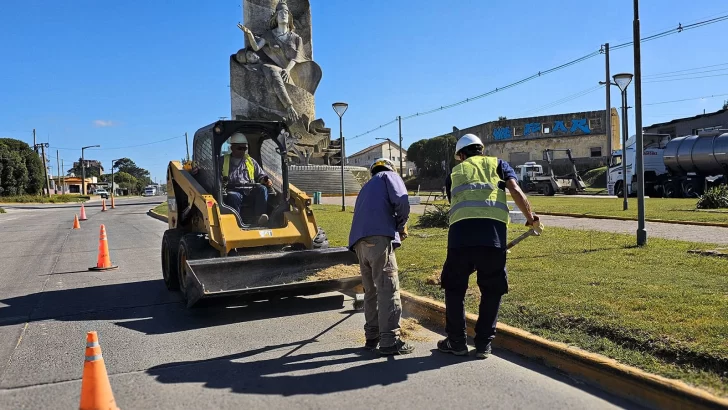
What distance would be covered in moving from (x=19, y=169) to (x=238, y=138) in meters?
64.0

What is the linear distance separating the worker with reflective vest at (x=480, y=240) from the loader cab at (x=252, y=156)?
11.8 ft

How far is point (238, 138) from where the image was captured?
27.5 feet

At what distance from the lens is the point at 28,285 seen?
9.60 meters

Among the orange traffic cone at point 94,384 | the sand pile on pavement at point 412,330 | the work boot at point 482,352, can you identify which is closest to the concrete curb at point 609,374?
the work boot at point 482,352

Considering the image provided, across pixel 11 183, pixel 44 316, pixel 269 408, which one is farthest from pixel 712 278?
pixel 11 183

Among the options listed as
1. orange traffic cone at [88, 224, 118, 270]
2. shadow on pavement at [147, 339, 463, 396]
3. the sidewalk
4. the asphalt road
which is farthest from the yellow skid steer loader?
the sidewalk

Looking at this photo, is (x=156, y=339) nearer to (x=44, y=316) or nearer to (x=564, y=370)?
(x=44, y=316)

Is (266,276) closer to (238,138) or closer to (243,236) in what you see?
(243,236)

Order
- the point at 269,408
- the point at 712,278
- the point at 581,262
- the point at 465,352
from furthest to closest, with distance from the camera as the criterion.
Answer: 1. the point at 581,262
2. the point at 712,278
3. the point at 465,352
4. the point at 269,408

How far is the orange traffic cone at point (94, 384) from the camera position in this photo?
12.6ft

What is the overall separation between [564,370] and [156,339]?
401cm

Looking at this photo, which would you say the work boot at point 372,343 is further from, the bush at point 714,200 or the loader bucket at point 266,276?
the bush at point 714,200

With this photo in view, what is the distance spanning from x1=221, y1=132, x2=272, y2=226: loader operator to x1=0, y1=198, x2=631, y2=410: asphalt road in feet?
4.88

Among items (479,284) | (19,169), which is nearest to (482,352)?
(479,284)
